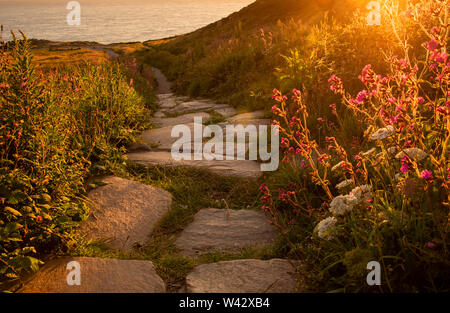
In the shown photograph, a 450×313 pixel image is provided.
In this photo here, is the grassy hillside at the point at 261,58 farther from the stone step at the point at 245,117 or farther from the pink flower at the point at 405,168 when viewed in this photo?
the pink flower at the point at 405,168

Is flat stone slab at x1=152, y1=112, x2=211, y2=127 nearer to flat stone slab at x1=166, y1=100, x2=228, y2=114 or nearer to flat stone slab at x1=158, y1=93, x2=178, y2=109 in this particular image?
flat stone slab at x1=166, y1=100, x2=228, y2=114

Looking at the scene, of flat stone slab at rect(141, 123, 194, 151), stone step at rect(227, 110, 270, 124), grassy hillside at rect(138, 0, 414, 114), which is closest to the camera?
flat stone slab at rect(141, 123, 194, 151)

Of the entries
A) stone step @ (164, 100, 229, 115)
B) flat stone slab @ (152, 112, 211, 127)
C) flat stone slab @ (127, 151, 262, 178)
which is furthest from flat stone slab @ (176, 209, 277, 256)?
stone step @ (164, 100, 229, 115)

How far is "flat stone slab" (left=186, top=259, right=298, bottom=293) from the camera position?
2.31 metres

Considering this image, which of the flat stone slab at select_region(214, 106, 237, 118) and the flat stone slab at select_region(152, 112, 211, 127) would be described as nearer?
Answer: the flat stone slab at select_region(152, 112, 211, 127)

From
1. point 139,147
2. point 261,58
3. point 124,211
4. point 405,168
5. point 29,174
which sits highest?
point 261,58

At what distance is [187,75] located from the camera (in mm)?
13289

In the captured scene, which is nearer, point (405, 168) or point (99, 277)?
point (405, 168)

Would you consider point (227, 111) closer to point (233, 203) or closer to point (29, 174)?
point (233, 203)

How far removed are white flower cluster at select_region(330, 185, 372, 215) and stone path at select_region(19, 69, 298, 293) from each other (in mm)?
530

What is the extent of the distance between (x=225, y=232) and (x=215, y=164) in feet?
5.24

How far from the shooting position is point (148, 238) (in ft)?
10.8

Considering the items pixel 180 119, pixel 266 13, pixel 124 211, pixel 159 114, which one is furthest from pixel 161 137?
pixel 266 13
